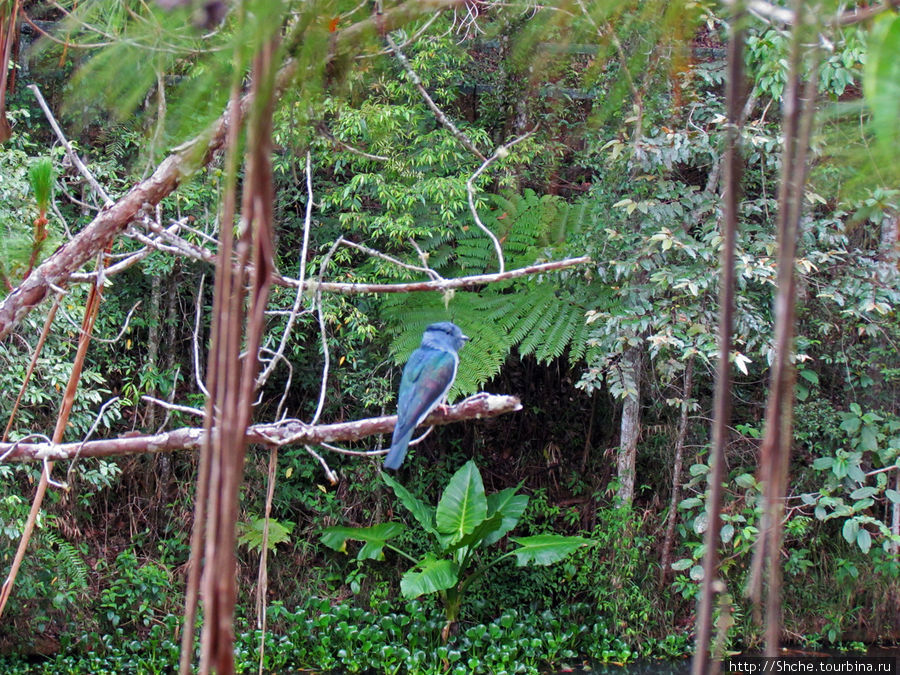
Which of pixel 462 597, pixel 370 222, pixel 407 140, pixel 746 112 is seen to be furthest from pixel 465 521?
pixel 746 112

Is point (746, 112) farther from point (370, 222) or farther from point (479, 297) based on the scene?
point (370, 222)

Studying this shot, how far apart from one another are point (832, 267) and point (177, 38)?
4559 millimetres

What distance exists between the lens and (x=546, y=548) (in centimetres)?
532

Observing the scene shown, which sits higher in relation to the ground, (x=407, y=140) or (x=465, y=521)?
(x=407, y=140)

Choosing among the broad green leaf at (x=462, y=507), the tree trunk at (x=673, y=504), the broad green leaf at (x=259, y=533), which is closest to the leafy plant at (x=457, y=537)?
the broad green leaf at (x=462, y=507)

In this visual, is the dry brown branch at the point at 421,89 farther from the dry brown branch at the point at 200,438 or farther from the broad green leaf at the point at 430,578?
the broad green leaf at the point at 430,578

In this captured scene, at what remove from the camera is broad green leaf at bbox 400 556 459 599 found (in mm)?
5090

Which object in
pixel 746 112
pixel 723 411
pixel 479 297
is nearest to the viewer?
pixel 723 411

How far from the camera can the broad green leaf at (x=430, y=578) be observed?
200 inches

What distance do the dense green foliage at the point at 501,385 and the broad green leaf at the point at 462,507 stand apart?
0.29 metres

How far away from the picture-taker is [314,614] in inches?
216

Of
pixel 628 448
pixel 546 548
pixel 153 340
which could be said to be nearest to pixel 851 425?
pixel 628 448

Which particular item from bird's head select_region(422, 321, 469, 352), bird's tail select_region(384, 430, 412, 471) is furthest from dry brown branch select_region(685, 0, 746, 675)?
bird's head select_region(422, 321, 469, 352)

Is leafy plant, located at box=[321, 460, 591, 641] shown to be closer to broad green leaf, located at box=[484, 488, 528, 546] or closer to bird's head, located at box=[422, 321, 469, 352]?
broad green leaf, located at box=[484, 488, 528, 546]
